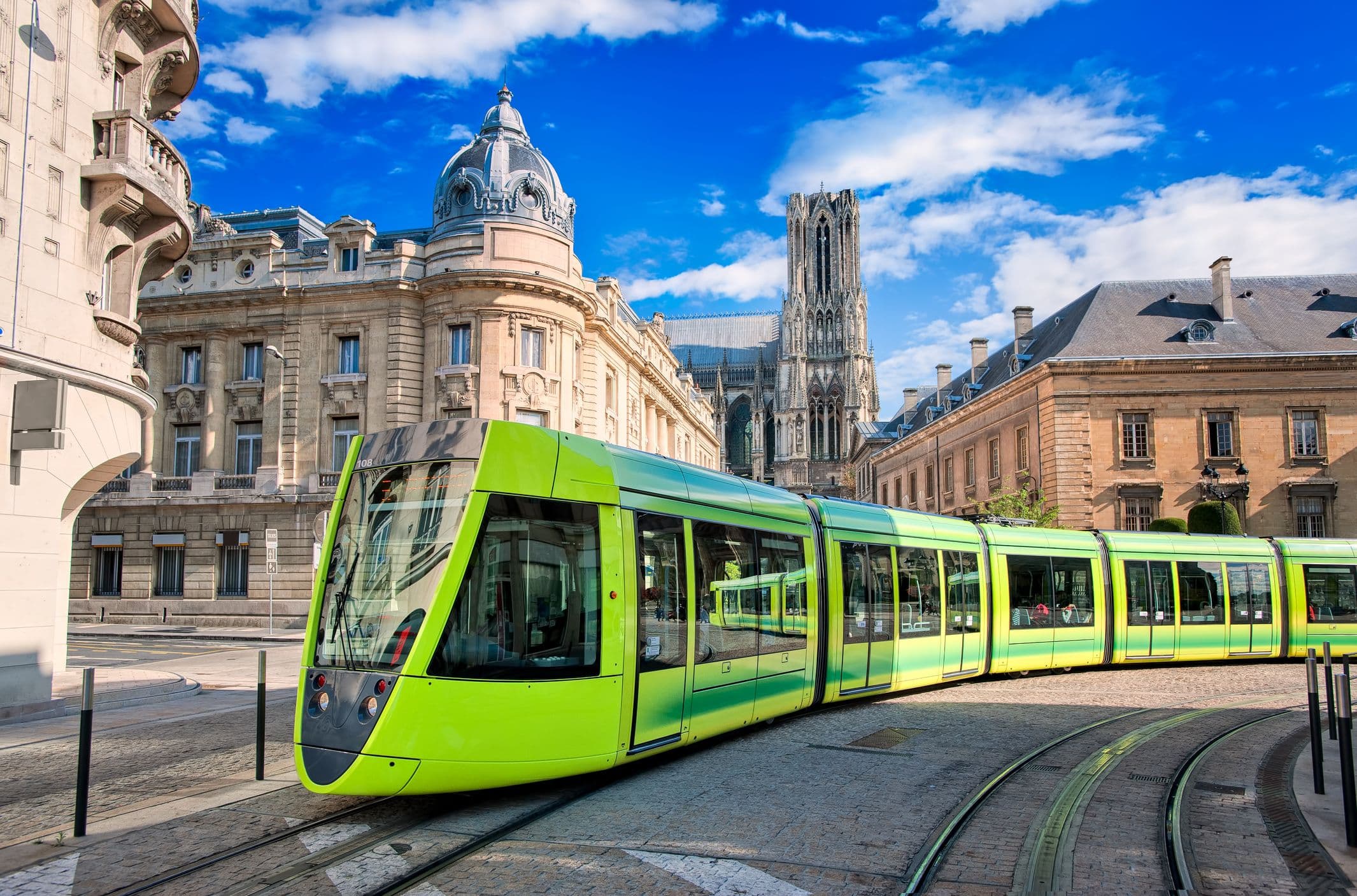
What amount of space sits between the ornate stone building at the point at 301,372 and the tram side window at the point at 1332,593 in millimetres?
21817

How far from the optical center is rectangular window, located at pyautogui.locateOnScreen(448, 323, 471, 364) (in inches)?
1340

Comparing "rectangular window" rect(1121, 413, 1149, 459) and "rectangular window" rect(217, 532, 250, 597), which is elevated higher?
"rectangular window" rect(1121, 413, 1149, 459)

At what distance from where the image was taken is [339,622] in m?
7.14

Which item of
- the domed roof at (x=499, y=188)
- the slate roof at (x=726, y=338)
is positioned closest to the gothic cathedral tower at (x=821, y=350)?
the slate roof at (x=726, y=338)

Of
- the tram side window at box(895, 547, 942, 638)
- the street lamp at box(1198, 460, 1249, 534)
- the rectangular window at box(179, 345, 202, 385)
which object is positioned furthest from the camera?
the street lamp at box(1198, 460, 1249, 534)

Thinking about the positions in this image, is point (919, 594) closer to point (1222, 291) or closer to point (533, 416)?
point (533, 416)

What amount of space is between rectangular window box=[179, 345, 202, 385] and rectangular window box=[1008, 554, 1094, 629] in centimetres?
3072

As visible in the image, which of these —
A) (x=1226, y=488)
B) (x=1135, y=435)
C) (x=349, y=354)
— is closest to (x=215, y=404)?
(x=349, y=354)

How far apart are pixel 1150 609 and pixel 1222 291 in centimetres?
2839

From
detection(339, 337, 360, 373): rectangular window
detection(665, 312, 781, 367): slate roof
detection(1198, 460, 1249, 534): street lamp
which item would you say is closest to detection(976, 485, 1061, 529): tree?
detection(1198, 460, 1249, 534): street lamp

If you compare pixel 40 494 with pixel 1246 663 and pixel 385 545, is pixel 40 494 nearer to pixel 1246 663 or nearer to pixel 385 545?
pixel 385 545

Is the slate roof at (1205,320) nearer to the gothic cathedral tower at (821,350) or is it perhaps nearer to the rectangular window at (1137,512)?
the rectangular window at (1137,512)

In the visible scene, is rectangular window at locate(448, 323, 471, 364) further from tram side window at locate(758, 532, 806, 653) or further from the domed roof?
tram side window at locate(758, 532, 806, 653)

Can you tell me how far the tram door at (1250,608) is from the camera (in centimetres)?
1967
